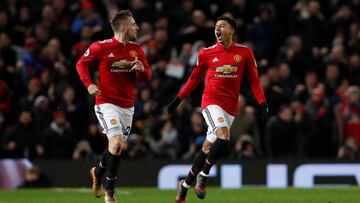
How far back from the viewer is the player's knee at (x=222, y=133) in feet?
46.9

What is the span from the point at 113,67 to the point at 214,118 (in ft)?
5.03

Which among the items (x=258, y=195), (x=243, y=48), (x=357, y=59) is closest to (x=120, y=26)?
(x=243, y=48)

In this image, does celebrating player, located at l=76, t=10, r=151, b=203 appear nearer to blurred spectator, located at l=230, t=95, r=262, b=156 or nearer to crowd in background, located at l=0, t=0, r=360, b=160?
crowd in background, located at l=0, t=0, r=360, b=160

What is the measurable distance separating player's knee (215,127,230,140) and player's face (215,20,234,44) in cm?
126

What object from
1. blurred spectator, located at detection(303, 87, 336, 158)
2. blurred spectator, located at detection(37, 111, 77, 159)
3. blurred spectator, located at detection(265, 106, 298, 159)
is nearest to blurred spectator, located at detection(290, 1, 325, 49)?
blurred spectator, located at detection(303, 87, 336, 158)

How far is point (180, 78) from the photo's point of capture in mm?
22969

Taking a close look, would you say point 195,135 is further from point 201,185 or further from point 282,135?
point 201,185

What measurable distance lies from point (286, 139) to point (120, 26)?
8.18m

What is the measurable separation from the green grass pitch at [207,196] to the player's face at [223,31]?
2.76 meters

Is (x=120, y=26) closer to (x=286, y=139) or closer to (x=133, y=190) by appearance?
(x=133, y=190)

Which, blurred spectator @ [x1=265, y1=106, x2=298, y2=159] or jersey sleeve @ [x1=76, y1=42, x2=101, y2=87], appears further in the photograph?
blurred spectator @ [x1=265, y1=106, x2=298, y2=159]

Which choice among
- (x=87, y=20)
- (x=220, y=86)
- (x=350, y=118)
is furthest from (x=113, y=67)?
(x=87, y=20)

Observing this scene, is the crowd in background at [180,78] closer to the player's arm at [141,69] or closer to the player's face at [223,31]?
the player's face at [223,31]

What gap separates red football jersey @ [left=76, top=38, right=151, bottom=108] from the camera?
47.5ft
